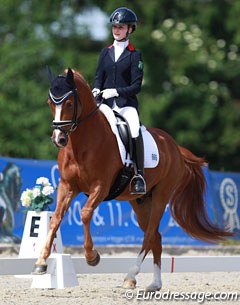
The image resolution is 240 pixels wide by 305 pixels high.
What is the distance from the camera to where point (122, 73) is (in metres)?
9.14

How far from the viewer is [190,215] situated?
405 inches

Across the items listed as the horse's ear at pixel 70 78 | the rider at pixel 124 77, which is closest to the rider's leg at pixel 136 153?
the rider at pixel 124 77

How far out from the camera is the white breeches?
9047 millimetres

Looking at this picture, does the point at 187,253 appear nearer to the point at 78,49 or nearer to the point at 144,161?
the point at 144,161

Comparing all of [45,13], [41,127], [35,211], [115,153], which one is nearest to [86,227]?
[115,153]

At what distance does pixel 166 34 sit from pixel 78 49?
9.30 feet

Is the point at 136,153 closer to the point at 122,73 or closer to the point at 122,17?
the point at 122,73

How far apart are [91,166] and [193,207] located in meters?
2.21

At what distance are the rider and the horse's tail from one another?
134cm

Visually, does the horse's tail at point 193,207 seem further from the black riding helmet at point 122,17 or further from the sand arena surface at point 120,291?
the black riding helmet at point 122,17

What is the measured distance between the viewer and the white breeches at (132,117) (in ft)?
29.7

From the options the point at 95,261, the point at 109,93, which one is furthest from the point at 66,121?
the point at 95,261

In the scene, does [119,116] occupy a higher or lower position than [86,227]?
higher

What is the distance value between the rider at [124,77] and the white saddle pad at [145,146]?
156 millimetres
